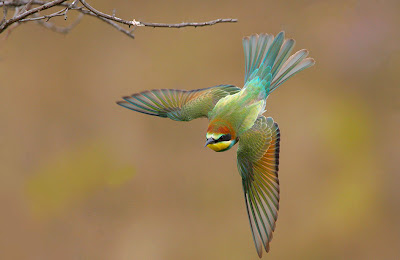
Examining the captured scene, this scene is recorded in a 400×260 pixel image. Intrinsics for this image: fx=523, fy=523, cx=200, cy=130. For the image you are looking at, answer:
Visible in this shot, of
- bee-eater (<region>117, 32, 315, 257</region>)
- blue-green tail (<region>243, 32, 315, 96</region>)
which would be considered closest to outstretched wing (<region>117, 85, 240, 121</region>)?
bee-eater (<region>117, 32, 315, 257</region>)

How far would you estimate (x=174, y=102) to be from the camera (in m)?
0.93

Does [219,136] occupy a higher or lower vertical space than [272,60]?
lower

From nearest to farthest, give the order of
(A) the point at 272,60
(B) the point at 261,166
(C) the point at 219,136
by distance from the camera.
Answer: (C) the point at 219,136 → (B) the point at 261,166 → (A) the point at 272,60

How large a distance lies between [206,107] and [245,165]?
4.8 inches

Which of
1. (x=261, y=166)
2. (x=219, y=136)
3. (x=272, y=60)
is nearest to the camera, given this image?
(x=219, y=136)

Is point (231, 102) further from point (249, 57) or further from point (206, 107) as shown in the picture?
point (249, 57)

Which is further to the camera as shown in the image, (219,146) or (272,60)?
(272,60)

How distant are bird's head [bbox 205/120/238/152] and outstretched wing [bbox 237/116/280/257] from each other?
0.22 feet

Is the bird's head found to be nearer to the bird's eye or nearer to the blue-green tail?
the bird's eye

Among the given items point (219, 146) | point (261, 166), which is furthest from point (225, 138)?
point (261, 166)

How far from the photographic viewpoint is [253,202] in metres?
0.90

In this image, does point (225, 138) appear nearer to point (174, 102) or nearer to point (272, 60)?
point (174, 102)

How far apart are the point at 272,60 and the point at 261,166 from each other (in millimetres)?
225

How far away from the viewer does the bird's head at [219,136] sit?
0.79 m
